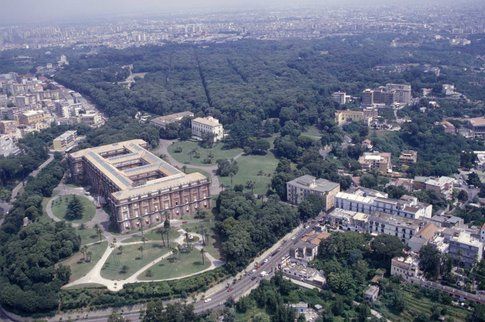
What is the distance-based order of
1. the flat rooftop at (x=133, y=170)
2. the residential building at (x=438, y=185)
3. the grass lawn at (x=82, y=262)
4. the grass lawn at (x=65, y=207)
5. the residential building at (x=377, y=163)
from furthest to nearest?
the residential building at (x=377, y=163) → the residential building at (x=438, y=185) → the grass lawn at (x=65, y=207) → the flat rooftop at (x=133, y=170) → the grass lawn at (x=82, y=262)

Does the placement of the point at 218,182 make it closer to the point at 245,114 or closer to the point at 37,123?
the point at 245,114

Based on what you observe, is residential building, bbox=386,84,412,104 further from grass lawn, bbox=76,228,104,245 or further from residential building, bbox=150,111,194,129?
grass lawn, bbox=76,228,104,245

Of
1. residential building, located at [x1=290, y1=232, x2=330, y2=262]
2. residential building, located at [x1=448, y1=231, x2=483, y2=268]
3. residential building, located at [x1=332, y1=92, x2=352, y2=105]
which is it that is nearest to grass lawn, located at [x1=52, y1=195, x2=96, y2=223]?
residential building, located at [x1=290, y1=232, x2=330, y2=262]

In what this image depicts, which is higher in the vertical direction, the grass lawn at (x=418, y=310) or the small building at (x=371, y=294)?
the small building at (x=371, y=294)

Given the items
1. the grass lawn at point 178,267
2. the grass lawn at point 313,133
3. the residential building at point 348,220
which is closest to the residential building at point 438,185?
the residential building at point 348,220

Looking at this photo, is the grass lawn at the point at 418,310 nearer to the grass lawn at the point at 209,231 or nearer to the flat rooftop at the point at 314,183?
the grass lawn at the point at 209,231

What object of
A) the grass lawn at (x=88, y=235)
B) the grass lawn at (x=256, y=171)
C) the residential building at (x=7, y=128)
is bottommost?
the grass lawn at (x=88, y=235)

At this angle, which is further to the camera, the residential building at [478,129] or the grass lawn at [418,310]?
the residential building at [478,129]

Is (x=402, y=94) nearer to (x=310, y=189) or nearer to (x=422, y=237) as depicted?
(x=310, y=189)

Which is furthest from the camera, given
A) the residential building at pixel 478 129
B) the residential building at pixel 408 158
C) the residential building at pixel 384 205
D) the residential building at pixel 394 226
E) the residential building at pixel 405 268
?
the residential building at pixel 478 129
